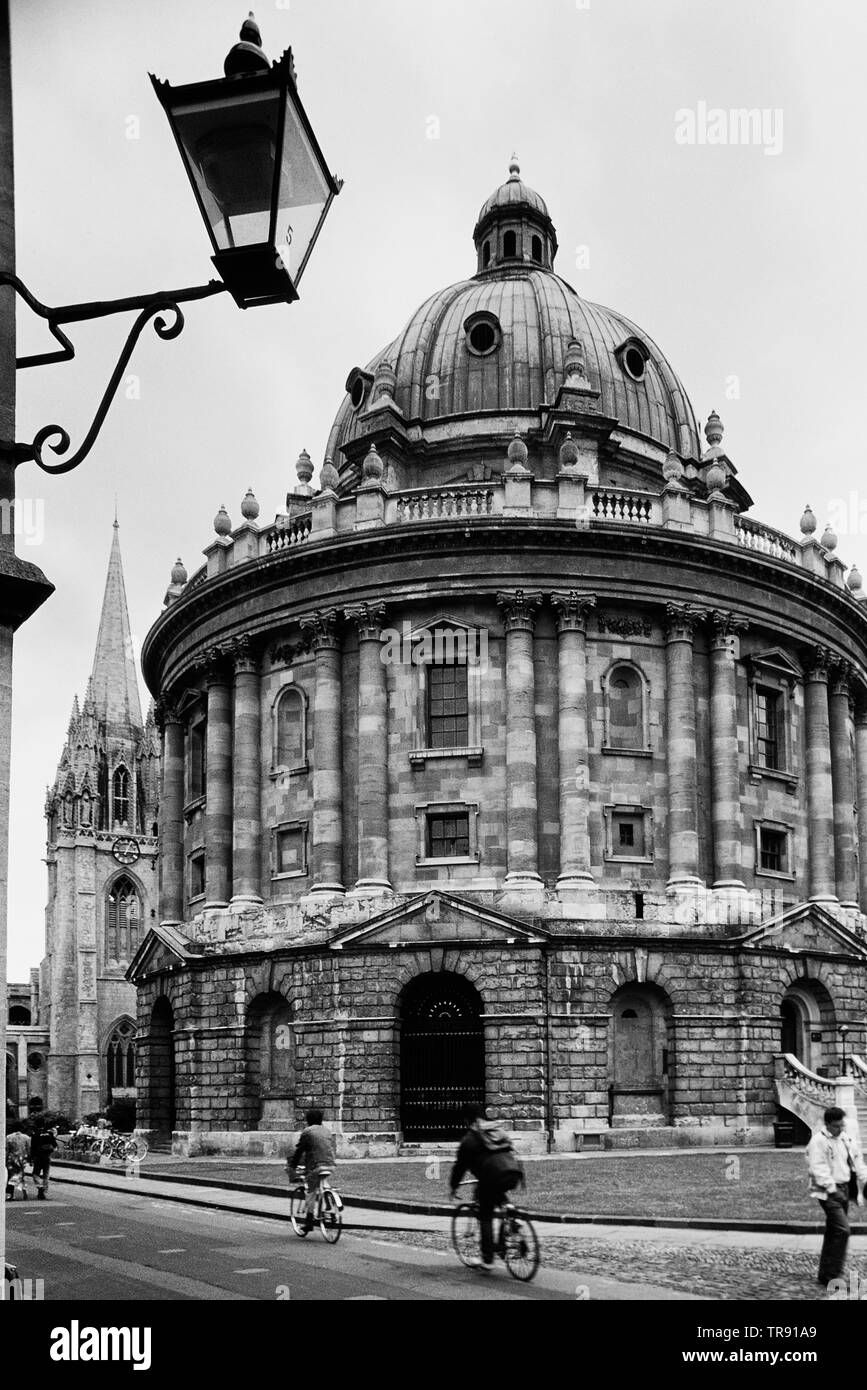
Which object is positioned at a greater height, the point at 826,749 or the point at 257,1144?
the point at 826,749

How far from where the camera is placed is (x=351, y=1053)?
140 ft

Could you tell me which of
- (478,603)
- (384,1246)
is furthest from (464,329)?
(384,1246)

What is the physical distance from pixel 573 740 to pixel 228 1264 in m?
27.2

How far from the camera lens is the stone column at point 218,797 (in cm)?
4909

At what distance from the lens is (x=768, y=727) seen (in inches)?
1960

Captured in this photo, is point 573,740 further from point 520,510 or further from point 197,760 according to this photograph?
point 197,760

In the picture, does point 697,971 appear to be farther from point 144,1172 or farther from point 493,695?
point 144,1172

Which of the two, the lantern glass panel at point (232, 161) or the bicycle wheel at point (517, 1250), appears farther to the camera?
the bicycle wheel at point (517, 1250)

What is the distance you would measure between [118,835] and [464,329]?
85.2 meters

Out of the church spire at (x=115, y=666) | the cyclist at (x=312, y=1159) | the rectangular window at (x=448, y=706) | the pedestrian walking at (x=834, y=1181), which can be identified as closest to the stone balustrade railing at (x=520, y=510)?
the rectangular window at (x=448, y=706)

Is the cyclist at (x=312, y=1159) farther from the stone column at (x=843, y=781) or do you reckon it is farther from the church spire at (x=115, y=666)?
the church spire at (x=115, y=666)

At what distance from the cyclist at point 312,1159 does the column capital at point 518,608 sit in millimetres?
24322

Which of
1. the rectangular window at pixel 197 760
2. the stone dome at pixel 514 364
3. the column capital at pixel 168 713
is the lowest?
the rectangular window at pixel 197 760

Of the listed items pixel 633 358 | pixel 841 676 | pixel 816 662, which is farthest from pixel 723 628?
pixel 633 358
